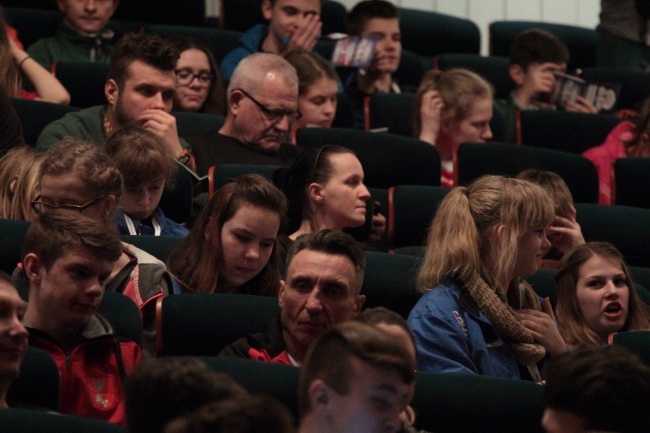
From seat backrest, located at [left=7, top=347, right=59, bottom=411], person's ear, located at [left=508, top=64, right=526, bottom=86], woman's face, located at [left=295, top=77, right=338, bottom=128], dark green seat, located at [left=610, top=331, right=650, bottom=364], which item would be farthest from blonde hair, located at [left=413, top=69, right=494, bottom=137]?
seat backrest, located at [left=7, top=347, right=59, bottom=411]

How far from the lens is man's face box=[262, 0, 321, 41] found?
580cm

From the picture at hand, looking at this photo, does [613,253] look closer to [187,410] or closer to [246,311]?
[246,311]

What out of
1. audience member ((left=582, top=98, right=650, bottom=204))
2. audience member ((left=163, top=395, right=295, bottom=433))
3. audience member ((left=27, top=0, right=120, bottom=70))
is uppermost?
audience member ((left=27, top=0, right=120, bottom=70))

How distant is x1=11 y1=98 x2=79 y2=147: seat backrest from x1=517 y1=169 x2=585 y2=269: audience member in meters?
1.71

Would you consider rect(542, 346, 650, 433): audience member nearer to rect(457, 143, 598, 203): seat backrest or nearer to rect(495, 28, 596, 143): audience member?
rect(457, 143, 598, 203): seat backrest

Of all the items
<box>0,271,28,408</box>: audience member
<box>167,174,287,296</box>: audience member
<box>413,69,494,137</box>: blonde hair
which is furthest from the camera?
<box>413,69,494,137</box>: blonde hair

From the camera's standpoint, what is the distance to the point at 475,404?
283 centimetres

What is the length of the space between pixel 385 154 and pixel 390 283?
1234 millimetres

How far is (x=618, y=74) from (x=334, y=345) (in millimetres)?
4660

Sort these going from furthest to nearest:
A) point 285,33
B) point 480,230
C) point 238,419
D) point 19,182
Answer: point 285,33 < point 19,182 < point 480,230 < point 238,419

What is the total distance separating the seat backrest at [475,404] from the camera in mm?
2809

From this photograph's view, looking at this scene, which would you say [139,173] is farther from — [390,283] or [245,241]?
[390,283]

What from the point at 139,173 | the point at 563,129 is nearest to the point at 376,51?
the point at 563,129

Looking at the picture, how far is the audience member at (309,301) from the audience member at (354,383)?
0.74m
